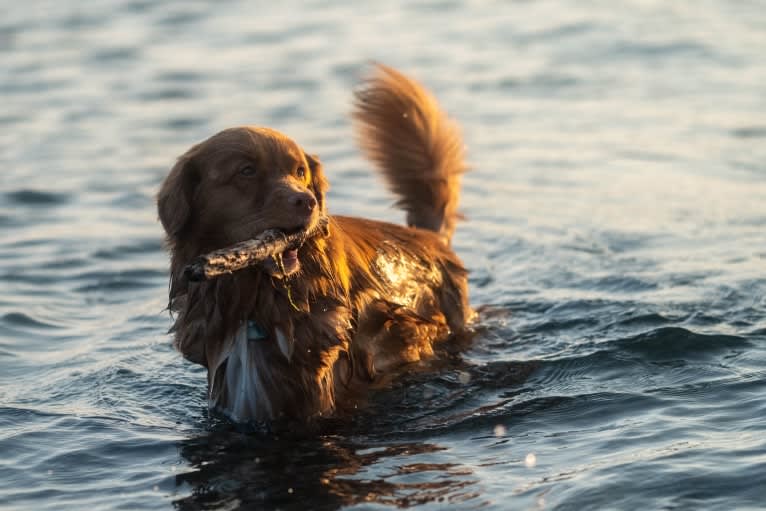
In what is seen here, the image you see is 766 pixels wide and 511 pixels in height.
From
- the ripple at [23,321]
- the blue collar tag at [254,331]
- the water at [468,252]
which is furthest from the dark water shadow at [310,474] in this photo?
the ripple at [23,321]

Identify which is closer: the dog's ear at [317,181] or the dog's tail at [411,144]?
the dog's ear at [317,181]

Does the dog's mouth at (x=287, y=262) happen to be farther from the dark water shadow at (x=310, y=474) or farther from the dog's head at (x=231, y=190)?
the dark water shadow at (x=310, y=474)

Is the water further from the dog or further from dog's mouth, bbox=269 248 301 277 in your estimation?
dog's mouth, bbox=269 248 301 277

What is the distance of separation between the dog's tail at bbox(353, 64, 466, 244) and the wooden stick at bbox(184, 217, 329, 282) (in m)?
2.51

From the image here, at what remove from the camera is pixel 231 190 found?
21.2 feet

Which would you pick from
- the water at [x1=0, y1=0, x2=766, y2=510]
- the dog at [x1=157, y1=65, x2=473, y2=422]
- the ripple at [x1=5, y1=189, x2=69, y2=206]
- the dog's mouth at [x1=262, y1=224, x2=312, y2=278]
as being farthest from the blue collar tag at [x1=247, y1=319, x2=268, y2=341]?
the ripple at [x1=5, y1=189, x2=69, y2=206]

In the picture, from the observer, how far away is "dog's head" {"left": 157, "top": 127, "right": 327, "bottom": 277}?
21.1 ft

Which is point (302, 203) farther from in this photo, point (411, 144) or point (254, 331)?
point (411, 144)

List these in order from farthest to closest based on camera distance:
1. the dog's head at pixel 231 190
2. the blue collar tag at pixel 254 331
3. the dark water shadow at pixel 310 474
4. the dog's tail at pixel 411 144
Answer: the dog's tail at pixel 411 144, the blue collar tag at pixel 254 331, the dog's head at pixel 231 190, the dark water shadow at pixel 310 474

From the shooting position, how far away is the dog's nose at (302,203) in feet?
20.4

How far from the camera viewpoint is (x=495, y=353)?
27.3ft

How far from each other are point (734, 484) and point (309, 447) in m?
2.23

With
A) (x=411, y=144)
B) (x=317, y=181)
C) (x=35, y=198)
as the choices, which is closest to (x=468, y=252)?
(x=411, y=144)

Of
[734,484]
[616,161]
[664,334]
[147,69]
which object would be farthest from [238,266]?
[147,69]
